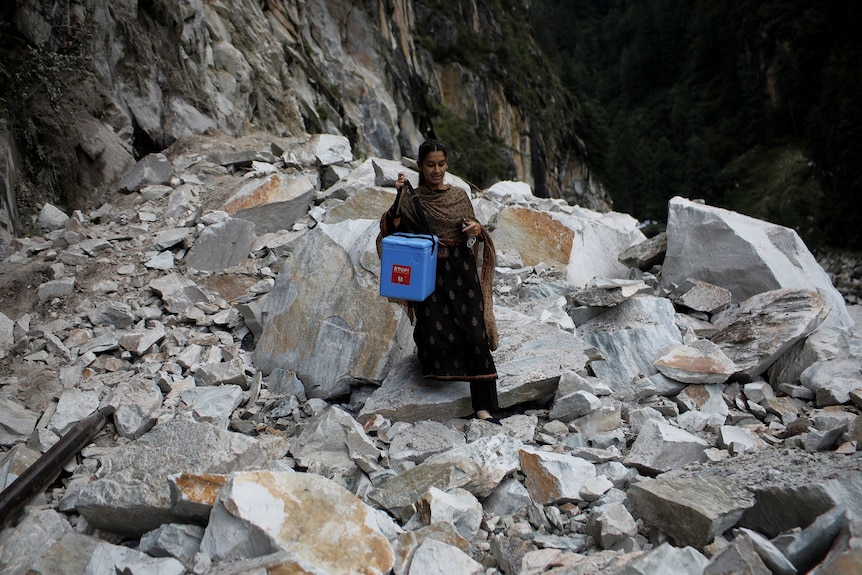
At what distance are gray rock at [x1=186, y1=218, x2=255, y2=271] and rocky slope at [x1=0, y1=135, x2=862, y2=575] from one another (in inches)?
0.8

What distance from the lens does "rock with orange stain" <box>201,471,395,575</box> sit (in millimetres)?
2070

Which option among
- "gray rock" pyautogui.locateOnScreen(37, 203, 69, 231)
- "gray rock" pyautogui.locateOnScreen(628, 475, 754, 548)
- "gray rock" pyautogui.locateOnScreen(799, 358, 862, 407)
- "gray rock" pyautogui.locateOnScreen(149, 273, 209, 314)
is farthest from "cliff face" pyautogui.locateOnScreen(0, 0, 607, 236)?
"gray rock" pyautogui.locateOnScreen(799, 358, 862, 407)

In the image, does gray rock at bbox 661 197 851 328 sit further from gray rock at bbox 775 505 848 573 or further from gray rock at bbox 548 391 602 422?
gray rock at bbox 775 505 848 573

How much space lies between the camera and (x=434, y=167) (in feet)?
10.6

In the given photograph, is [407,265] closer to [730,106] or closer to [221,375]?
[221,375]

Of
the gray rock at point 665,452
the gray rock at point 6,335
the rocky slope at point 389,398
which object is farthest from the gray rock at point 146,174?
the gray rock at point 665,452

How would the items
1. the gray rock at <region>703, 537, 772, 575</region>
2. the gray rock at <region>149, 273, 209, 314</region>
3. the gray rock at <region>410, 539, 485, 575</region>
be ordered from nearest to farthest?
the gray rock at <region>703, 537, 772, 575</region> < the gray rock at <region>410, 539, 485, 575</region> < the gray rock at <region>149, 273, 209, 314</region>

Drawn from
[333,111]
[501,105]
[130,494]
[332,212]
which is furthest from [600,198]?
[130,494]

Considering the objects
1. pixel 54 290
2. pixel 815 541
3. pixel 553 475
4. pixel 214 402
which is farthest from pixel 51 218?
pixel 815 541

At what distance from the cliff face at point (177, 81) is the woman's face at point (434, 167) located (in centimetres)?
483

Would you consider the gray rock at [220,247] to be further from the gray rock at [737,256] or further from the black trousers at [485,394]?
the gray rock at [737,256]

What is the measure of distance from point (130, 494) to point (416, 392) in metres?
1.58

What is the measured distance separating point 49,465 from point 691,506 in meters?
2.78

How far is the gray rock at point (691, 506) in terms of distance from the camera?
2.11 m
